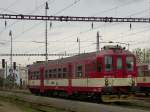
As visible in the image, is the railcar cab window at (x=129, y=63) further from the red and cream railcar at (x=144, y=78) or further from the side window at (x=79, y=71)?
the red and cream railcar at (x=144, y=78)

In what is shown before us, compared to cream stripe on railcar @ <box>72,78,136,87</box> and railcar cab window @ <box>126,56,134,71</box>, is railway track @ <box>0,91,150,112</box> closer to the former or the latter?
cream stripe on railcar @ <box>72,78,136,87</box>

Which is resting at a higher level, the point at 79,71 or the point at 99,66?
the point at 99,66

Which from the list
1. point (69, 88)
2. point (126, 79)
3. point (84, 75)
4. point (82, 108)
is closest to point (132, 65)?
point (126, 79)

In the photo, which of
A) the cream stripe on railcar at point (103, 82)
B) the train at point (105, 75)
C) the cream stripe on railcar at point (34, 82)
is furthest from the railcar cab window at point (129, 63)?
the cream stripe on railcar at point (34, 82)

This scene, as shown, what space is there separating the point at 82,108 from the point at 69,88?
12.5 metres

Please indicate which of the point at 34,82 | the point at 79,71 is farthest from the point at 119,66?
the point at 34,82

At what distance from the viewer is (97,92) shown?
103 ft

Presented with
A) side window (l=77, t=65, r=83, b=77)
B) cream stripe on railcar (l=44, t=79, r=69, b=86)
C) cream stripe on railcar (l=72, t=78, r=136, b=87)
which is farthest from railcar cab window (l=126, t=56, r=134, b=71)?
cream stripe on railcar (l=44, t=79, r=69, b=86)

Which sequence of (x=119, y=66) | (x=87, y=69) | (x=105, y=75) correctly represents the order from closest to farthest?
(x=105, y=75) → (x=119, y=66) → (x=87, y=69)

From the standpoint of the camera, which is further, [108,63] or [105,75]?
[108,63]

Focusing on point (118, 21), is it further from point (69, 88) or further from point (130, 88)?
point (130, 88)

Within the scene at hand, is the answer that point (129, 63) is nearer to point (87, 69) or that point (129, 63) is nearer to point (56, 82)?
point (87, 69)

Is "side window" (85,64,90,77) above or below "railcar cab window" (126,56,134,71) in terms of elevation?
below

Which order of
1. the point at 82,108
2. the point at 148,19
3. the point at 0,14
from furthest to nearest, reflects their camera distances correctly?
1. the point at 148,19
2. the point at 0,14
3. the point at 82,108
